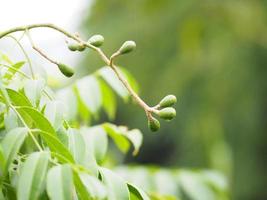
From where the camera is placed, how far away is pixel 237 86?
217 inches

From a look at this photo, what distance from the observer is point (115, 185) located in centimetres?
88

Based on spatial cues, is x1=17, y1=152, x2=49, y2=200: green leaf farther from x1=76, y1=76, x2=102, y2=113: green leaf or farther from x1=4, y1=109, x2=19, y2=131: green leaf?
x1=76, y1=76, x2=102, y2=113: green leaf

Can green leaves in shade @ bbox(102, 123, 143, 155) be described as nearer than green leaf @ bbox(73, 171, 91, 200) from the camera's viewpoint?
No

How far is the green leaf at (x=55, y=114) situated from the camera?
36.7 inches

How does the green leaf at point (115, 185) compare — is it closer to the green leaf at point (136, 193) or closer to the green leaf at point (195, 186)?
the green leaf at point (136, 193)

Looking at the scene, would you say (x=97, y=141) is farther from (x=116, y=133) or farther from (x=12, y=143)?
(x=12, y=143)

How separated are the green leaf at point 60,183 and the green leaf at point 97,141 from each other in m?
0.34

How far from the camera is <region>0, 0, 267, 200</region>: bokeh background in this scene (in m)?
5.40

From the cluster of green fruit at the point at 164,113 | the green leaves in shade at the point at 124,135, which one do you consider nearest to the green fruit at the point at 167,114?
the cluster of green fruit at the point at 164,113

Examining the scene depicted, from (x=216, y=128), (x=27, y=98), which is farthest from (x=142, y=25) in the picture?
(x=27, y=98)

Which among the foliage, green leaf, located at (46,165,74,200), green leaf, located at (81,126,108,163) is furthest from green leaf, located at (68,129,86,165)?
green leaf, located at (81,126,108,163)

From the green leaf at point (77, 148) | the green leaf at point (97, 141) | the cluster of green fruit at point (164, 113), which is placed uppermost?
the green leaf at point (97, 141)

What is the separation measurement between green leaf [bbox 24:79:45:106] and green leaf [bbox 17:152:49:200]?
0.15m

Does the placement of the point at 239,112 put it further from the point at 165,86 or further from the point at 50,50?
the point at 50,50
